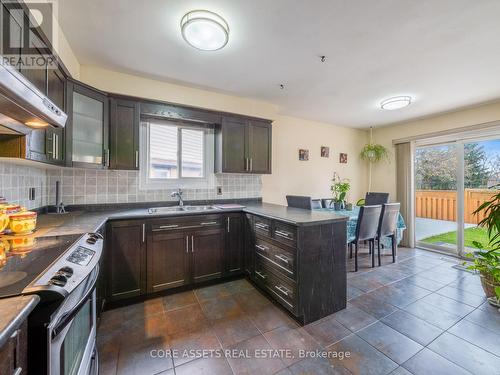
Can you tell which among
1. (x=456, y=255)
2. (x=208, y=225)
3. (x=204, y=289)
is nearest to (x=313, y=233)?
(x=208, y=225)

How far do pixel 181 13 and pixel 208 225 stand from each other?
6.47 ft

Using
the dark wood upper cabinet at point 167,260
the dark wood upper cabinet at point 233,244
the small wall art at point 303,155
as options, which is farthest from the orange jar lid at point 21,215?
the small wall art at point 303,155

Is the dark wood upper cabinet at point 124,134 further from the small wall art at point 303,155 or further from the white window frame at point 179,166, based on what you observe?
the small wall art at point 303,155

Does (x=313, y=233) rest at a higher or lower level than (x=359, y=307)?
higher

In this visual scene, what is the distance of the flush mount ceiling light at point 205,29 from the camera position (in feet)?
5.34

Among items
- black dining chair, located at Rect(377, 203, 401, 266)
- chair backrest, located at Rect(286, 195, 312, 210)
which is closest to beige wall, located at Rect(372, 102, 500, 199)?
black dining chair, located at Rect(377, 203, 401, 266)

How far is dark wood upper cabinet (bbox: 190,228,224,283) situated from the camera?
8.13 ft

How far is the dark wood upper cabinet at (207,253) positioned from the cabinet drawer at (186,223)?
71 mm

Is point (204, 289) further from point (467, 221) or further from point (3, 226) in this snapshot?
point (467, 221)

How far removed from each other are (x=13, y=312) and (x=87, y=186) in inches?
88.3

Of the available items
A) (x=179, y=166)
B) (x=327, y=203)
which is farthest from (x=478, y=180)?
(x=179, y=166)

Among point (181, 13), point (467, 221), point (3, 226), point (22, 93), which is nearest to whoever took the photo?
point (22, 93)

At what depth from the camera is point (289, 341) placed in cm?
169

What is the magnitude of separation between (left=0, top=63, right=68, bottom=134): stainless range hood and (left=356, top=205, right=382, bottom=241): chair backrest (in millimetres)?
3205
